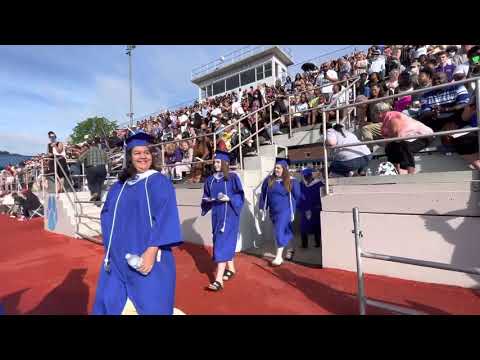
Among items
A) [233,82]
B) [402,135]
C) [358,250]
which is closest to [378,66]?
[402,135]

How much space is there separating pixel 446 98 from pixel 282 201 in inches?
122

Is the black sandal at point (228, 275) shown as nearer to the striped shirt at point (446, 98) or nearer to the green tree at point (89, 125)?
the striped shirt at point (446, 98)

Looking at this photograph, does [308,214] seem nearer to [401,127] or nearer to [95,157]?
[401,127]

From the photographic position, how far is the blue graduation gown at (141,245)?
2.09 meters

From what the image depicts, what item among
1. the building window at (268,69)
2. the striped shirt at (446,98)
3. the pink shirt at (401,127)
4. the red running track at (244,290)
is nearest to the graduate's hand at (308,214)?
the red running track at (244,290)

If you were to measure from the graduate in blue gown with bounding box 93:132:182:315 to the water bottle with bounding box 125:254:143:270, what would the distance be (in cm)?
3

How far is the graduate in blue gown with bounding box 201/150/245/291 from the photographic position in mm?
4461

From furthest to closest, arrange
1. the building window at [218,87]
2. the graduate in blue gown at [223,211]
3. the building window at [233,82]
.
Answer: the building window at [218,87] → the building window at [233,82] → the graduate in blue gown at [223,211]

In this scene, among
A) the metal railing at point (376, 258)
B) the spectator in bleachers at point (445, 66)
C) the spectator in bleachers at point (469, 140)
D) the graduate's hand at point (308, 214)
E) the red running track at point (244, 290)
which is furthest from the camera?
the spectator in bleachers at point (445, 66)

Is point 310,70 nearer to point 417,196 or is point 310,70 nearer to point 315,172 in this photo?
point 315,172

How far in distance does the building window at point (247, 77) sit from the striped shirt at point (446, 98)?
28.0 meters

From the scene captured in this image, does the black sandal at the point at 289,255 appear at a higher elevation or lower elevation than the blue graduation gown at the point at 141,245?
lower

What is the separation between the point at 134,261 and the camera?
1990 millimetres

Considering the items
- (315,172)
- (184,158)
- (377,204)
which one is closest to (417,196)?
(377,204)
